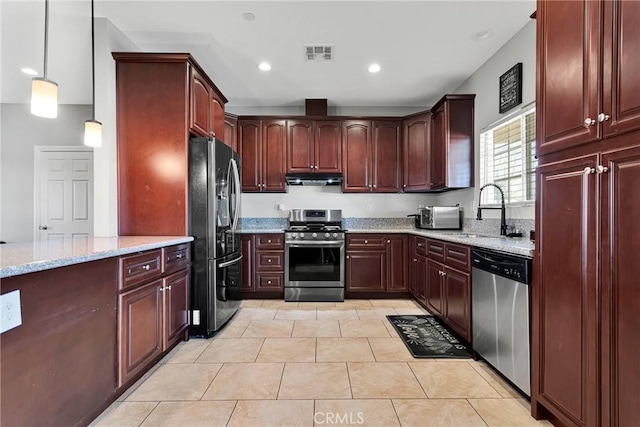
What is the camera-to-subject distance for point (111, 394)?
1.68 m

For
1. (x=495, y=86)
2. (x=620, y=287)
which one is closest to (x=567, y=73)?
(x=620, y=287)

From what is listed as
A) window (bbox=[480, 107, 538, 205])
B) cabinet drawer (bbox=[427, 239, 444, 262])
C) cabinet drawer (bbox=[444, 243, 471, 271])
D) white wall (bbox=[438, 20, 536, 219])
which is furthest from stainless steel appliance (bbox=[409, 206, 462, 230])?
cabinet drawer (bbox=[444, 243, 471, 271])

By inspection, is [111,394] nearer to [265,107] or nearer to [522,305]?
[522,305]

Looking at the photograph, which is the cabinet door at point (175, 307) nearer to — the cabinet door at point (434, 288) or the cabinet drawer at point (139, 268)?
the cabinet drawer at point (139, 268)

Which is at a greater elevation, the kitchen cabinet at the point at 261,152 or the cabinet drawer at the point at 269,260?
the kitchen cabinet at the point at 261,152

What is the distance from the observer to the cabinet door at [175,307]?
2.23 metres

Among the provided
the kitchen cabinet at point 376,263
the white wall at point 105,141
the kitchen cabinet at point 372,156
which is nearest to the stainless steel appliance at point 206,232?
the white wall at point 105,141

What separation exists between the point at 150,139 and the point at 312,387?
2.36 metres

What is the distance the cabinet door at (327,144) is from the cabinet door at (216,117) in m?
1.38

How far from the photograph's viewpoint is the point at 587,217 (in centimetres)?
130

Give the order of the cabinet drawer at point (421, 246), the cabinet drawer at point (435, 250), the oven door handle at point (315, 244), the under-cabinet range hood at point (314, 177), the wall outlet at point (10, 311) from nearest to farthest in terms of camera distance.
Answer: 1. the wall outlet at point (10, 311)
2. the cabinet drawer at point (435, 250)
3. the cabinet drawer at point (421, 246)
4. the oven door handle at point (315, 244)
5. the under-cabinet range hood at point (314, 177)

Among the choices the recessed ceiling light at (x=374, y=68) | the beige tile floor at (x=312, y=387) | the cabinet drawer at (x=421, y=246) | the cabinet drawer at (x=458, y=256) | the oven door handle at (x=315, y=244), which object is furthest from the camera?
the oven door handle at (x=315, y=244)

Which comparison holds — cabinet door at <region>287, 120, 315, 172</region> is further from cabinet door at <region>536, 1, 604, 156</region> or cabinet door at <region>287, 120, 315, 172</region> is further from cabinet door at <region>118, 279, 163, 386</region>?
cabinet door at <region>536, 1, 604, 156</region>

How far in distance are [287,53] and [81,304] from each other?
8.90 feet
